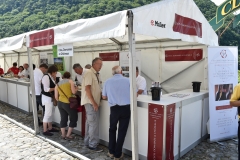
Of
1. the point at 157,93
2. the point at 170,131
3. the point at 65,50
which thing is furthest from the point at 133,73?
the point at 65,50

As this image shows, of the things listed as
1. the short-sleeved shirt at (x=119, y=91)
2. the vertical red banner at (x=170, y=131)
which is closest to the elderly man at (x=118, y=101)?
the short-sleeved shirt at (x=119, y=91)

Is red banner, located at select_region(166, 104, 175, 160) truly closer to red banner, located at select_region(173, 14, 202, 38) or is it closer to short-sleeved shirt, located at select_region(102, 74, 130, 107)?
short-sleeved shirt, located at select_region(102, 74, 130, 107)

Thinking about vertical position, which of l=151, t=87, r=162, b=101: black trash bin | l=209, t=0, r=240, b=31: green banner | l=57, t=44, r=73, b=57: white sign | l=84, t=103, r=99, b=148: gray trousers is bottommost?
l=84, t=103, r=99, b=148: gray trousers

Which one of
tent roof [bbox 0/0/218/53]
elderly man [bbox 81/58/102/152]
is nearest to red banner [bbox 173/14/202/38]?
tent roof [bbox 0/0/218/53]

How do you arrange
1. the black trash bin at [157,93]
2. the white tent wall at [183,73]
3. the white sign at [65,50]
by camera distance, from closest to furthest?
the black trash bin at [157,93], the white sign at [65,50], the white tent wall at [183,73]

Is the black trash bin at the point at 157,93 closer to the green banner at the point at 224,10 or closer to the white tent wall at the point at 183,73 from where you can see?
the white tent wall at the point at 183,73

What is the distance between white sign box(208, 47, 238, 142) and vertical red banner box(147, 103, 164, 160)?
1.52 metres

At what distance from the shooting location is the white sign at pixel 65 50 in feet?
12.8

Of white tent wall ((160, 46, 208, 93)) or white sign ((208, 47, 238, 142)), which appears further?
white tent wall ((160, 46, 208, 93))

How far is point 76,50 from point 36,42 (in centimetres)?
395

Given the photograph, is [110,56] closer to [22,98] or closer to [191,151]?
[22,98]

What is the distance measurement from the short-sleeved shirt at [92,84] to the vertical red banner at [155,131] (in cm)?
94

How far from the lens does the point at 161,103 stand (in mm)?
3176

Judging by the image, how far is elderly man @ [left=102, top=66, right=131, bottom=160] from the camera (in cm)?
320
